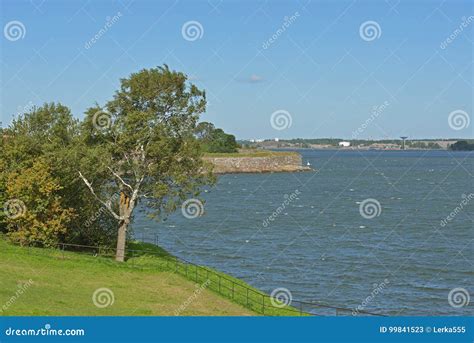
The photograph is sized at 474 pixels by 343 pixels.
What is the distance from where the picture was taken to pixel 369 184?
146 m

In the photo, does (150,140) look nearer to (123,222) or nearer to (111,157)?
(111,157)

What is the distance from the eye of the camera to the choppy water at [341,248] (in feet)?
148

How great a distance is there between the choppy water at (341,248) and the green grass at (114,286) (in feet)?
26.4

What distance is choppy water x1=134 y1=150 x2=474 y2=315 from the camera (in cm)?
4508

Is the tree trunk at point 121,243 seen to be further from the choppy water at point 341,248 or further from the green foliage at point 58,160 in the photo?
the choppy water at point 341,248

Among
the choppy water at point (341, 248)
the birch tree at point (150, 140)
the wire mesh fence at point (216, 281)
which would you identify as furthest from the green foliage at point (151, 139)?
the choppy water at point (341, 248)

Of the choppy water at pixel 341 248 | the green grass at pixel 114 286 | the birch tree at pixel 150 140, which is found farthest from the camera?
the choppy water at pixel 341 248

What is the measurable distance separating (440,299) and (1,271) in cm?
2670

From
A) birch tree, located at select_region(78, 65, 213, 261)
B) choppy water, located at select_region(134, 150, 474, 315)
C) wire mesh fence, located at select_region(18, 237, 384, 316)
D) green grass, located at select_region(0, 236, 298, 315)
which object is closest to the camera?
green grass, located at select_region(0, 236, 298, 315)

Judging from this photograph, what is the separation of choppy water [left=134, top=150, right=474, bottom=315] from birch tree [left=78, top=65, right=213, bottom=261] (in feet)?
33.4

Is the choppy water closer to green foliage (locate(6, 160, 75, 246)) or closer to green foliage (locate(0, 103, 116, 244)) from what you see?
green foliage (locate(0, 103, 116, 244))

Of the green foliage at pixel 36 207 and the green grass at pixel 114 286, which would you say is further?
the green foliage at pixel 36 207

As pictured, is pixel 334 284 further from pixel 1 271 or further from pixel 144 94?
pixel 1 271

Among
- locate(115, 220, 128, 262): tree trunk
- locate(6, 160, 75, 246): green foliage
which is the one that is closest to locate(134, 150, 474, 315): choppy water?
locate(115, 220, 128, 262): tree trunk
